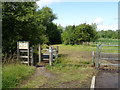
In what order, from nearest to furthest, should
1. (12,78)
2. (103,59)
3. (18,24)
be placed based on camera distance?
(12,78) → (18,24) → (103,59)

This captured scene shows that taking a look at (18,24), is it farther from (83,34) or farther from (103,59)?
(83,34)

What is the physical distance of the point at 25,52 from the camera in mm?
9133

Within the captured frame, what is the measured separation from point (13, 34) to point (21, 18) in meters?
1.11

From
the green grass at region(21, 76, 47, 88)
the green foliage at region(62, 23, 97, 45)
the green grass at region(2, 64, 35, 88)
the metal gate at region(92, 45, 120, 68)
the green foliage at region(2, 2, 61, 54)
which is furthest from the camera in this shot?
the green foliage at region(62, 23, 97, 45)

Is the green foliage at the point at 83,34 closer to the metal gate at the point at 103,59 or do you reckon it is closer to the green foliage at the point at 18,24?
the metal gate at the point at 103,59

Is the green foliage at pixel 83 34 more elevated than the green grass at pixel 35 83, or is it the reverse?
the green foliage at pixel 83 34

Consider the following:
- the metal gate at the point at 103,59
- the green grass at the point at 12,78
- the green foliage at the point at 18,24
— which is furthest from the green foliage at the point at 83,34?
the green grass at the point at 12,78

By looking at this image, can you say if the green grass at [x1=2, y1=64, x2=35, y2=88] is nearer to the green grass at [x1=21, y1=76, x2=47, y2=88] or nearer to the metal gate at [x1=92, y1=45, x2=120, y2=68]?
the green grass at [x1=21, y1=76, x2=47, y2=88]

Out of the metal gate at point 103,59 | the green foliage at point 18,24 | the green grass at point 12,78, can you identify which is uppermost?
the green foliage at point 18,24

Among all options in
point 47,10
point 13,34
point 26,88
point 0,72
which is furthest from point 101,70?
point 47,10

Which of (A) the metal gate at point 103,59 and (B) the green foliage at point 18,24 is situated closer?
(A) the metal gate at point 103,59

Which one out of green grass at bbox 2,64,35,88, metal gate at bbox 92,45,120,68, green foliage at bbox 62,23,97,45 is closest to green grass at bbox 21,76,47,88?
green grass at bbox 2,64,35,88

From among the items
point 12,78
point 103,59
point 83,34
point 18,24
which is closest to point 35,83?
point 12,78

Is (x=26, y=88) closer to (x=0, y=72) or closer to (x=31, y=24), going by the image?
(x=0, y=72)
